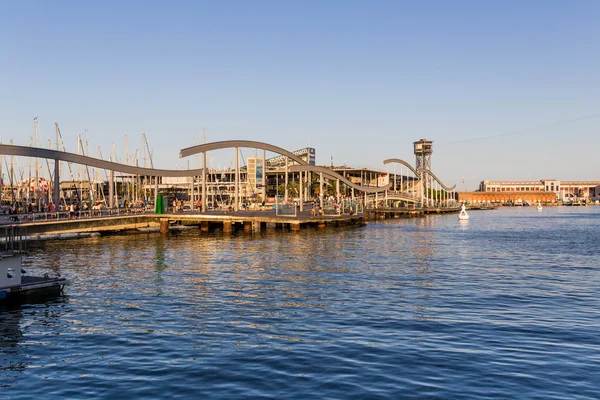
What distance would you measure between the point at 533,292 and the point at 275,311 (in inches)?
555

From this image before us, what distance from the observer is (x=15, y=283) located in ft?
91.0

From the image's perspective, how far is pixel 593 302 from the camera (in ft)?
91.4

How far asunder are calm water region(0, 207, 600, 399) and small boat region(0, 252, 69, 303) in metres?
1.16

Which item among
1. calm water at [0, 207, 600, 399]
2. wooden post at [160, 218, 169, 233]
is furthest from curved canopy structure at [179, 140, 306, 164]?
calm water at [0, 207, 600, 399]

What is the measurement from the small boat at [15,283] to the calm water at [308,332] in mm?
1160

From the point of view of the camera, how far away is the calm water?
51.9 feet

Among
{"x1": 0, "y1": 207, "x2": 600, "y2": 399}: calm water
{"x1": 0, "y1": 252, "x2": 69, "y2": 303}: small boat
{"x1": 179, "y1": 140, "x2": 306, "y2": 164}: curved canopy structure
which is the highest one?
{"x1": 179, "y1": 140, "x2": 306, "y2": 164}: curved canopy structure

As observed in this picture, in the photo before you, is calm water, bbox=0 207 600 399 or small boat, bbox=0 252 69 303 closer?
calm water, bbox=0 207 600 399

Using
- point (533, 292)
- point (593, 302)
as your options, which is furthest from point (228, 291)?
point (593, 302)

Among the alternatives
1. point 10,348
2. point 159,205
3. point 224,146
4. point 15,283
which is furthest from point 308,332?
point 224,146

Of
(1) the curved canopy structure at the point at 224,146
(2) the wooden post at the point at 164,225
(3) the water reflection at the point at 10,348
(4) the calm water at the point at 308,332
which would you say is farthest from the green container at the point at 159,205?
(3) the water reflection at the point at 10,348

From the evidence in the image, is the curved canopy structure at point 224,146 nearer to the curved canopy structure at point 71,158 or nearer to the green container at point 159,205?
the curved canopy structure at point 71,158

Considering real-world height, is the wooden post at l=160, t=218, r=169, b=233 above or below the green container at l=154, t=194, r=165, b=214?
below

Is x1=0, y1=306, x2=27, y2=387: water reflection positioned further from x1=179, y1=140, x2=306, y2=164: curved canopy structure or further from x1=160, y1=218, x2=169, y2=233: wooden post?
x1=179, y1=140, x2=306, y2=164: curved canopy structure
